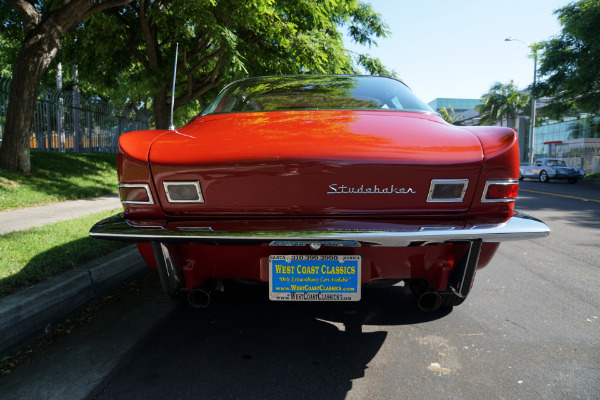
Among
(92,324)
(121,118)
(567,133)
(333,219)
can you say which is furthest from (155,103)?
(567,133)

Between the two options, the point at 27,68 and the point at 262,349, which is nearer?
the point at 262,349

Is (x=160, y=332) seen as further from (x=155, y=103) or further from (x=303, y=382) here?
(x=155, y=103)

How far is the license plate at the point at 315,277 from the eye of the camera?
6.81 ft

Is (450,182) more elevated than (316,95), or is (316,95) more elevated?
(316,95)

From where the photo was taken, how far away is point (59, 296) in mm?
2785

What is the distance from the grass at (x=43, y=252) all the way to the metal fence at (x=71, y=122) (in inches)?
310

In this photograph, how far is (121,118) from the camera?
18.9 m

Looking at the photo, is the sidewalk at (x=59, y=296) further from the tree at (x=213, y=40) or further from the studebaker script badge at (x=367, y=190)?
the tree at (x=213, y=40)

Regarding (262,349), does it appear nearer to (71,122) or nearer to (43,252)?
(43,252)

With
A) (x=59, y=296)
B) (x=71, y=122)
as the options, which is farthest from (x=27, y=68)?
(x=59, y=296)

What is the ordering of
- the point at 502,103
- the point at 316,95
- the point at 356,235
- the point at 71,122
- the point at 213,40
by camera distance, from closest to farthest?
the point at 356,235 → the point at 316,95 → the point at 213,40 → the point at 71,122 → the point at 502,103

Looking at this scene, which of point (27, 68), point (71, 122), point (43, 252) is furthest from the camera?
point (71, 122)

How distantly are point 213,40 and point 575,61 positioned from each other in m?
18.4

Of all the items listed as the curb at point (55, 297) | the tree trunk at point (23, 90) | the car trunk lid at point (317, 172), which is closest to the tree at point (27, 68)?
the tree trunk at point (23, 90)
